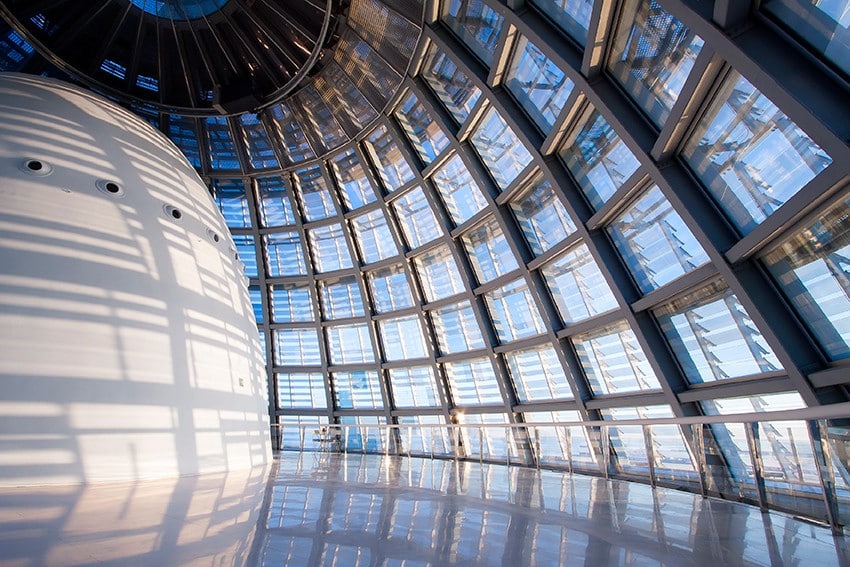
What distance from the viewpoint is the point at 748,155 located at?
24.8 ft

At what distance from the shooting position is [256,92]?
16.4m

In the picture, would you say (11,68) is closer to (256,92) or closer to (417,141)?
(256,92)

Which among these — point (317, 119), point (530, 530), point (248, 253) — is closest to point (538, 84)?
point (317, 119)

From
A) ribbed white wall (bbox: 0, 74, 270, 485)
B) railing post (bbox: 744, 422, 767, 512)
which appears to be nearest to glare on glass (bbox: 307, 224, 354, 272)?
ribbed white wall (bbox: 0, 74, 270, 485)

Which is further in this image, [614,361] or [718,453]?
[614,361]

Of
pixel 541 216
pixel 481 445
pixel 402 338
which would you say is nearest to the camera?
pixel 481 445

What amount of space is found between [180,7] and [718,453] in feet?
58.5

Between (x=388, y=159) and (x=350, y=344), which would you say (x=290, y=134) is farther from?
(x=350, y=344)

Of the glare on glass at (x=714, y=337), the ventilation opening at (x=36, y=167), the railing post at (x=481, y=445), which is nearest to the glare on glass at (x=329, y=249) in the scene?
the railing post at (x=481, y=445)

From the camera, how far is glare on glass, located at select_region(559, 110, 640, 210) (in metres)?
10.3

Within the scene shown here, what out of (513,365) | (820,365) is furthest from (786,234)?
(513,365)

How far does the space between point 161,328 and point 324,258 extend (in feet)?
43.3

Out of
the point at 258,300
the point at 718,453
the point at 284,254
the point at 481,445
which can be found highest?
the point at 284,254

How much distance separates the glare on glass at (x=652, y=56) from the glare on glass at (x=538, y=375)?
8515mm
